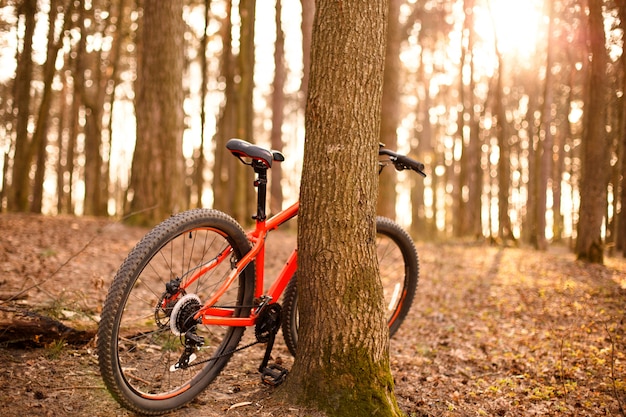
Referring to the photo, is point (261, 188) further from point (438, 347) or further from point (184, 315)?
point (438, 347)

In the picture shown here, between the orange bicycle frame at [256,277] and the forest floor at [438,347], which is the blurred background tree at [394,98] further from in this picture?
the orange bicycle frame at [256,277]

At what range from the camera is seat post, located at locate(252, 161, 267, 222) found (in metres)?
2.96

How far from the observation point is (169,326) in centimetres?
265

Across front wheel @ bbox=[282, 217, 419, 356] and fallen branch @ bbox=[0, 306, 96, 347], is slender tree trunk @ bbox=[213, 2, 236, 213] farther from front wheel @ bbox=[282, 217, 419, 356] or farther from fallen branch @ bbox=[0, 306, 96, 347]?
fallen branch @ bbox=[0, 306, 96, 347]

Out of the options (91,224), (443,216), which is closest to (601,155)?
(91,224)

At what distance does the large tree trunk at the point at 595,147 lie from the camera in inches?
331

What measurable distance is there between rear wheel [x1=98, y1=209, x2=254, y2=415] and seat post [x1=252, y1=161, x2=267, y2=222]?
0.18 meters

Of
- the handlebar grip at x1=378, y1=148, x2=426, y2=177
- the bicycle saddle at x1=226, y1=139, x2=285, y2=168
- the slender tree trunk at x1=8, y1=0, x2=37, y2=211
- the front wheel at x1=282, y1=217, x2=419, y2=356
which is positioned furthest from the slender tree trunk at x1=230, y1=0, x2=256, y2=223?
the bicycle saddle at x1=226, y1=139, x2=285, y2=168

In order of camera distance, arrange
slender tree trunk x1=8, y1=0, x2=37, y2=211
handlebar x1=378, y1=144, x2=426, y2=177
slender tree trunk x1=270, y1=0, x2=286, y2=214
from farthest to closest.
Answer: slender tree trunk x1=270, y1=0, x2=286, y2=214
slender tree trunk x1=8, y1=0, x2=37, y2=211
handlebar x1=378, y1=144, x2=426, y2=177

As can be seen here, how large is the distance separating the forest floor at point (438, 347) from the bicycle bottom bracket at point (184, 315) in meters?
0.50

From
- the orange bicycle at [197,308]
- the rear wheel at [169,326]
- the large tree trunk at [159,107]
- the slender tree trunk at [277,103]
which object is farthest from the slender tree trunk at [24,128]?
the rear wheel at [169,326]

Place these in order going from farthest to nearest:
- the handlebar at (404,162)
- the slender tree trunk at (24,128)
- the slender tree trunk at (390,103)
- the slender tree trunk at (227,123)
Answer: the slender tree trunk at (227,123), the slender tree trunk at (24,128), the slender tree trunk at (390,103), the handlebar at (404,162)

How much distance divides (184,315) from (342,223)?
103 cm

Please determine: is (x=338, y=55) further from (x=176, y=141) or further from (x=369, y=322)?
(x=176, y=141)
